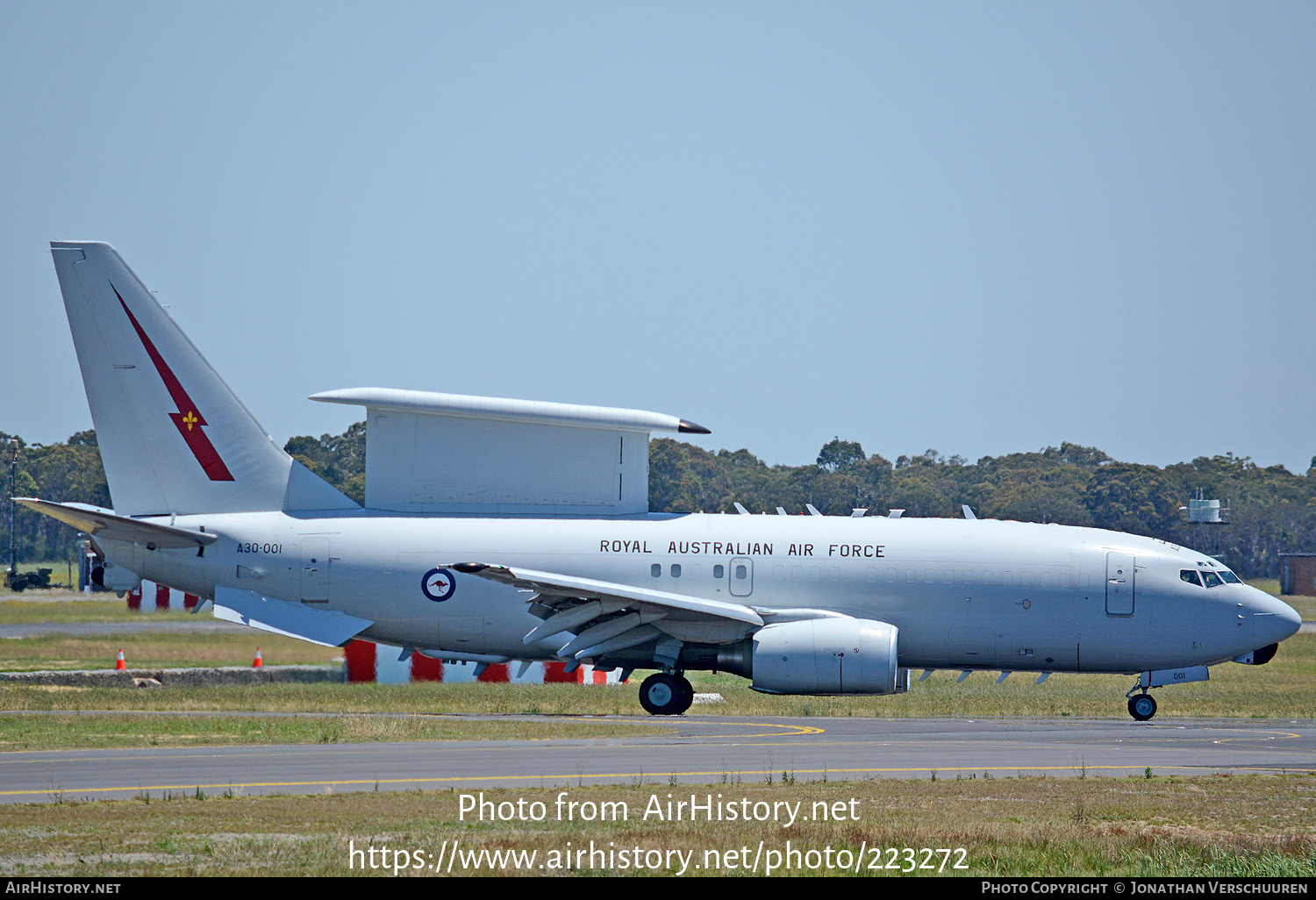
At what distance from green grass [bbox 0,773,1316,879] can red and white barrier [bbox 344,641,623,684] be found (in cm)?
1756

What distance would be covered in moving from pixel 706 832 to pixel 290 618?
16.3 meters

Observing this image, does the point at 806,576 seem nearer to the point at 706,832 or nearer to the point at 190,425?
the point at 190,425

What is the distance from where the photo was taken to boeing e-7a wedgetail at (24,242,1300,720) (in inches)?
1064

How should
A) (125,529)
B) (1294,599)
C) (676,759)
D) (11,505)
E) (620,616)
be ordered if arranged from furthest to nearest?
(11,505) → (1294,599) → (125,529) → (620,616) → (676,759)

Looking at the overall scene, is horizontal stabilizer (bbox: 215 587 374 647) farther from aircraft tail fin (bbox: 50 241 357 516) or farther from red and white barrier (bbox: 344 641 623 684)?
red and white barrier (bbox: 344 641 623 684)

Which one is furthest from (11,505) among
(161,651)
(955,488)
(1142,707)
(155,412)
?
(1142,707)

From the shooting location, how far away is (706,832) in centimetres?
1396

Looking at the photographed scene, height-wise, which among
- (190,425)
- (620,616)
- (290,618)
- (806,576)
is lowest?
(290,618)

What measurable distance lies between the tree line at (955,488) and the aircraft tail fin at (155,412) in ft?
215

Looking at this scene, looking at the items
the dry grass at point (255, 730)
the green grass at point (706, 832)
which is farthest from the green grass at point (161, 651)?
the green grass at point (706, 832)

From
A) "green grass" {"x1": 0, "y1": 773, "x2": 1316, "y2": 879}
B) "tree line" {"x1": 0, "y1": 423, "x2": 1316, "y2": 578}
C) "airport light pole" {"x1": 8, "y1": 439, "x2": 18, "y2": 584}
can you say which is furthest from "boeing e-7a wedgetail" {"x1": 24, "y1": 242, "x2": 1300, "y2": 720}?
"tree line" {"x1": 0, "y1": 423, "x2": 1316, "y2": 578}

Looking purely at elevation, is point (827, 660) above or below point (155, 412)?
below

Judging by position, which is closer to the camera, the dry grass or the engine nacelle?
the dry grass

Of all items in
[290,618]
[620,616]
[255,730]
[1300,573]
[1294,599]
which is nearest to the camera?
[255,730]
